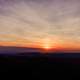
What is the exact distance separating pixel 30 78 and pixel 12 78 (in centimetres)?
207

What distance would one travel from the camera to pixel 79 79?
829 inches

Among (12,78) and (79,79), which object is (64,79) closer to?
(79,79)

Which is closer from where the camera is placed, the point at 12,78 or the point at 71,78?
the point at 12,78

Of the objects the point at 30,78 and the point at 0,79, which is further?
the point at 30,78

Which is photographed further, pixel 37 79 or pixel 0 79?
pixel 37 79

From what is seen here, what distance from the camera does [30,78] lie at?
2116 centimetres

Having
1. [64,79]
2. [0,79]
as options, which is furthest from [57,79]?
[0,79]

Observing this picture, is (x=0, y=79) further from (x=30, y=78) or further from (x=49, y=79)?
(x=49, y=79)

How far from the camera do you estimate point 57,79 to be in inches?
813

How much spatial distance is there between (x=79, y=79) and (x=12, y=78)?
696cm

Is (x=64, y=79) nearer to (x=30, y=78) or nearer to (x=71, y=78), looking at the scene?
(x=71, y=78)

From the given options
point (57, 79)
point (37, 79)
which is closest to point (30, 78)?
point (37, 79)

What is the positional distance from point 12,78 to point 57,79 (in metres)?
4.59


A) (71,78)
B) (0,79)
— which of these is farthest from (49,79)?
(0,79)
